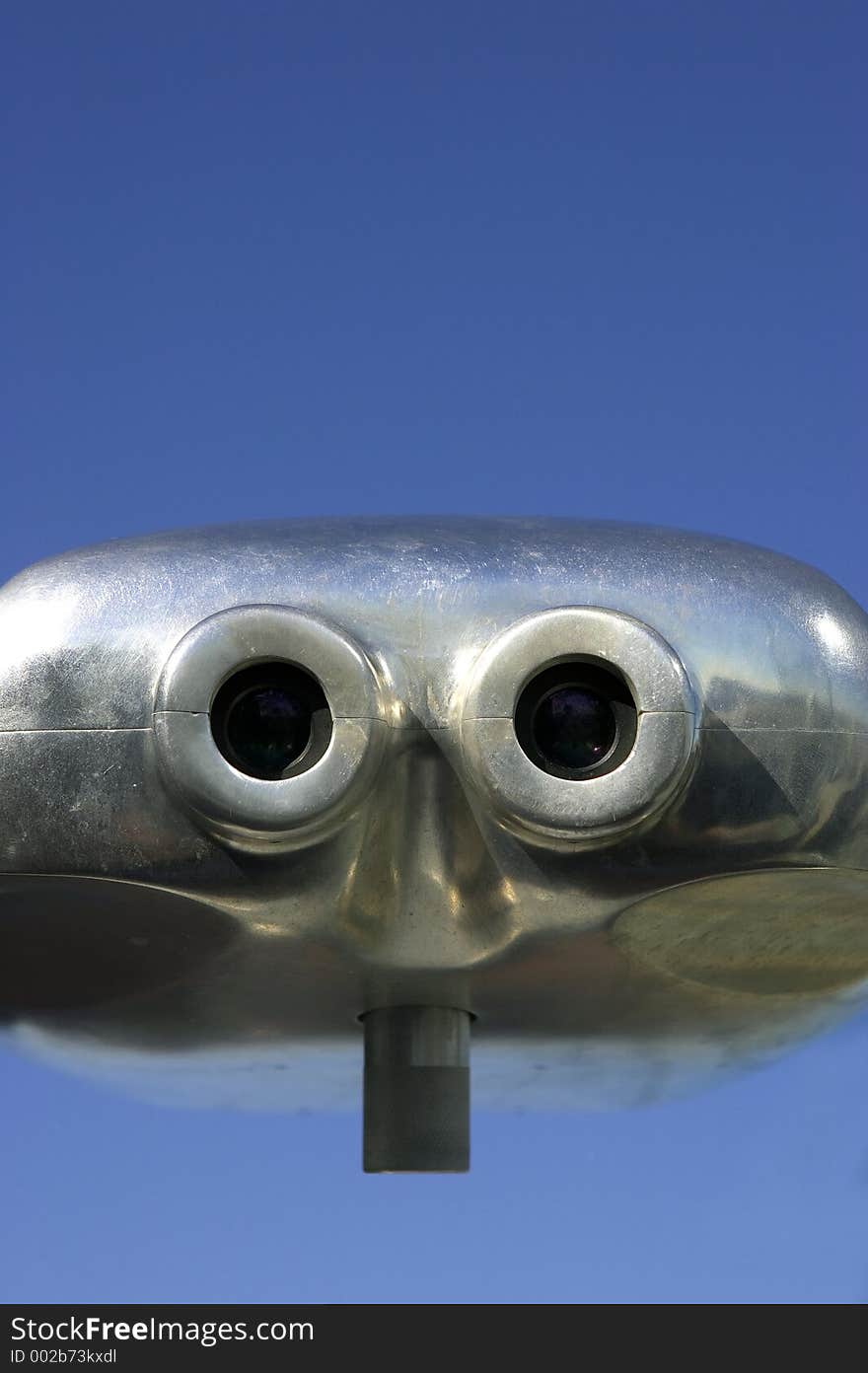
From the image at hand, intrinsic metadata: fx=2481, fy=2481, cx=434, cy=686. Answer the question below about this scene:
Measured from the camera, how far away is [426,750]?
10.7 m

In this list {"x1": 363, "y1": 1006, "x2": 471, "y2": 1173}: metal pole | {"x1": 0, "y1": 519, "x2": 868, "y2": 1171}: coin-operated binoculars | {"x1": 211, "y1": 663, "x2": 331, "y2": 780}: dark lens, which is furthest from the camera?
{"x1": 363, "y1": 1006, "x2": 471, "y2": 1173}: metal pole

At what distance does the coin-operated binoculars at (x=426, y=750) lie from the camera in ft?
34.4

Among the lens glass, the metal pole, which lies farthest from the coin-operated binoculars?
the metal pole

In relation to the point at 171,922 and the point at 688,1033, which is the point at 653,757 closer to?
the point at 171,922

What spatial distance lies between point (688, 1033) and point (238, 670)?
15.4 feet

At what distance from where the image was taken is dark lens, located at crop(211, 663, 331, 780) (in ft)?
34.7

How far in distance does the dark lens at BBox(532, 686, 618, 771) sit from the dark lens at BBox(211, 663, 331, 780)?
38.5 inches

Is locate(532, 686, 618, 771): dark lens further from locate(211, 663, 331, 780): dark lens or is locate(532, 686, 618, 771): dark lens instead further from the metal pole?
the metal pole

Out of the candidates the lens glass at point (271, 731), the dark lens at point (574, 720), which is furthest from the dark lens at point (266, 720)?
the dark lens at point (574, 720)
